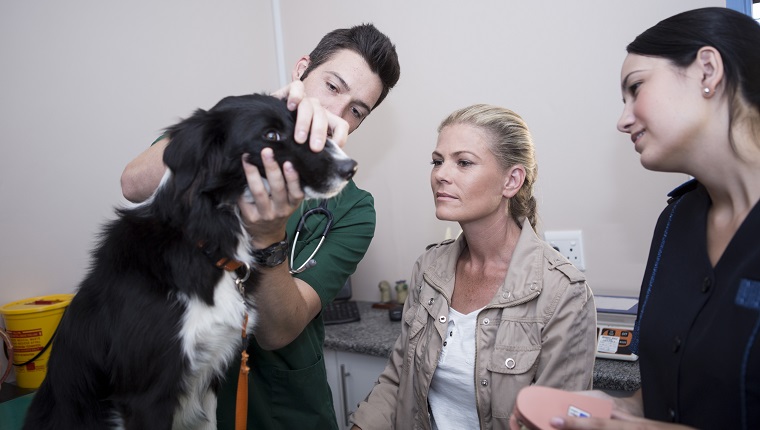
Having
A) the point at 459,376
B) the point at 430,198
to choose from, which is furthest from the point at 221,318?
the point at 430,198

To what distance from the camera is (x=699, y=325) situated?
3.06ft

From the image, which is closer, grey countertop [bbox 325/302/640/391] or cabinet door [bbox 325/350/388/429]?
grey countertop [bbox 325/302/640/391]

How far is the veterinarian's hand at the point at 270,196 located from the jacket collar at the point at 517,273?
683 millimetres

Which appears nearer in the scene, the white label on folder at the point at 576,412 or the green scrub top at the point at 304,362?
the white label on folder at the point at 576,412

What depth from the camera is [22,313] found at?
178 cm

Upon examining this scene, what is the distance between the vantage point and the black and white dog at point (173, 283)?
1050mm

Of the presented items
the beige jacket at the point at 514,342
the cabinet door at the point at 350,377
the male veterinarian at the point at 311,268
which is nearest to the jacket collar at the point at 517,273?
the beige jacket at the point at 514,342

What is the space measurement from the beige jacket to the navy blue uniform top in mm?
293

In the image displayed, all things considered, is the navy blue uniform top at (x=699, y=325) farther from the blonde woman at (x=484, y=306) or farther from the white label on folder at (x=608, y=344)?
the white label on folder at (x=608, y=344)

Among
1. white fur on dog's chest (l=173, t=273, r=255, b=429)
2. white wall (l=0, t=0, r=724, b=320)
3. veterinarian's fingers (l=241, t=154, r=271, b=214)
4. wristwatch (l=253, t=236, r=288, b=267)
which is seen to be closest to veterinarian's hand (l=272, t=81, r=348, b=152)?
veterinarian's fingers (l=241, t=154, r=271, b=214)

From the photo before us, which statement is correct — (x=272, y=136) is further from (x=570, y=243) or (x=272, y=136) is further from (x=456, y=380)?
(x=570, y=243)

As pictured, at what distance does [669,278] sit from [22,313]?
194 centimetres

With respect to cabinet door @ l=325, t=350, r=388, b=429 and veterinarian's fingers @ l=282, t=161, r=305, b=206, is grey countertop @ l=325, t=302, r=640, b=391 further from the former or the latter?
veterinarian's fingers @ l=282, t=161, r=305, b=206

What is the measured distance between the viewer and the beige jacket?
1418 millimetres
